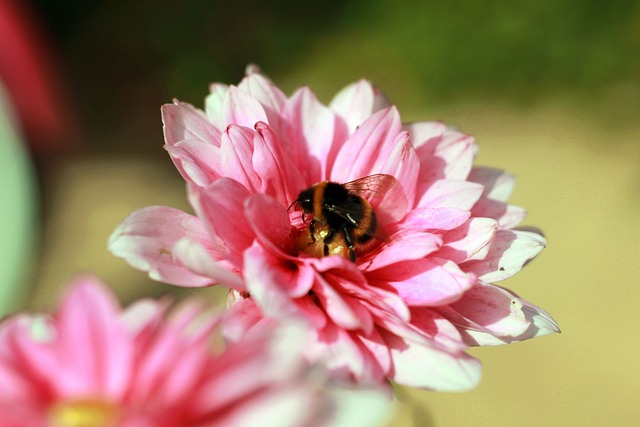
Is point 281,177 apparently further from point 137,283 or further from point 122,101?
point 122,101

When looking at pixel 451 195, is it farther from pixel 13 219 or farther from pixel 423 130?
pixel 13 219

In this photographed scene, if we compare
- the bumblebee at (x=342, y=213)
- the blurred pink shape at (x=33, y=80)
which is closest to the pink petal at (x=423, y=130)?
the bumblebee at (x=342, y=213)

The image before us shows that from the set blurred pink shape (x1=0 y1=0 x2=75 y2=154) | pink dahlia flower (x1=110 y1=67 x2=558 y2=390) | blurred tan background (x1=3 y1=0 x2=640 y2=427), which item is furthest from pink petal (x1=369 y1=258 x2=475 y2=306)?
blurred pink shape (x1=0 y1=0 x2=75 y2=154)

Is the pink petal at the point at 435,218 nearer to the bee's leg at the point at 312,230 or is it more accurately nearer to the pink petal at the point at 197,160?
the bee's leg at the point at 312,230

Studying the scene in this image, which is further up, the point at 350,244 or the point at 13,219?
the point at 350,244

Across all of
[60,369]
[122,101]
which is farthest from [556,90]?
[60,369]

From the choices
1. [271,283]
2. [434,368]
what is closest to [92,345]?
[271,283]
